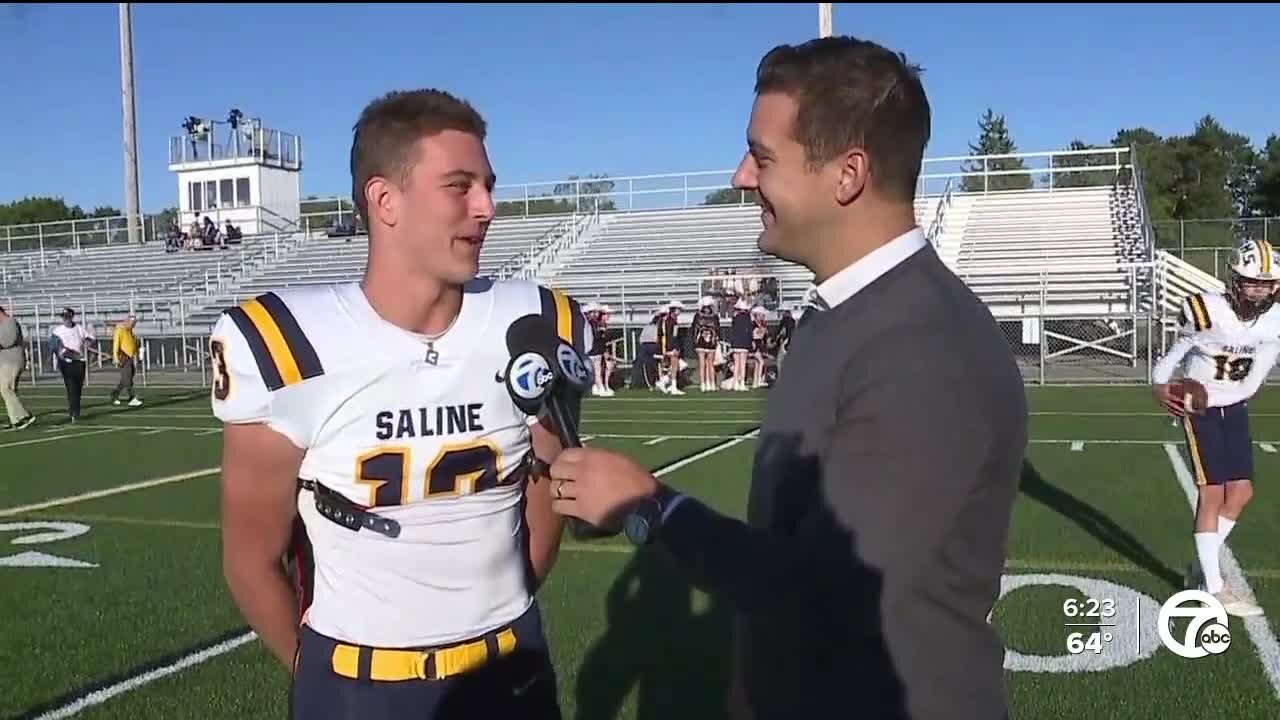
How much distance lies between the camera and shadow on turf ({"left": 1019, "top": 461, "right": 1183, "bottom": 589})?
22.0 feet

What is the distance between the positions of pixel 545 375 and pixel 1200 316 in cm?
533

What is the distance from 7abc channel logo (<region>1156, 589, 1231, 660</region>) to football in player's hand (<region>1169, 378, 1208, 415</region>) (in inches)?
37.1

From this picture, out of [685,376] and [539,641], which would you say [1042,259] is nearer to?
[685,376]

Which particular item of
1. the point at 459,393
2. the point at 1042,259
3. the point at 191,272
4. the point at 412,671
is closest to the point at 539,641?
the point at 412,671

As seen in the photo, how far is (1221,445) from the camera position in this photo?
613 centimetres

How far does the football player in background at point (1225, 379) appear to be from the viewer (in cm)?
601

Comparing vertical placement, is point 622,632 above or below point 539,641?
below

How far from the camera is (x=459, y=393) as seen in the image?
2338mm

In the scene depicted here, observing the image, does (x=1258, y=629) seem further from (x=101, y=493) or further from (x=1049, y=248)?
(x=1049, y=248)

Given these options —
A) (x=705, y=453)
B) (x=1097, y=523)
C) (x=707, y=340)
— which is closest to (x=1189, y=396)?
(x=1097, y=523)

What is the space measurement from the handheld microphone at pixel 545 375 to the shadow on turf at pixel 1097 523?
13.5 ft

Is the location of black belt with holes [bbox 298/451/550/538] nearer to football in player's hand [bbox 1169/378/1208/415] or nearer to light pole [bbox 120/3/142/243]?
football in player's hand [bbox 1169/378/1208/415]

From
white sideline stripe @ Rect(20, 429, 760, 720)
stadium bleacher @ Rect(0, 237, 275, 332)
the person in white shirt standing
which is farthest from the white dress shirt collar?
stadium bleacher @ Rect(0, 237, 275, 332)

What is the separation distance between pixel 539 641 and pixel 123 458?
11424mm
